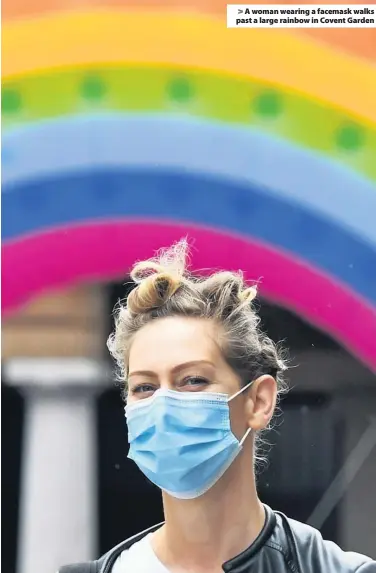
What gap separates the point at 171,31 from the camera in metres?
2.44

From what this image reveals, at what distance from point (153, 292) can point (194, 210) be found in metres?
0.33

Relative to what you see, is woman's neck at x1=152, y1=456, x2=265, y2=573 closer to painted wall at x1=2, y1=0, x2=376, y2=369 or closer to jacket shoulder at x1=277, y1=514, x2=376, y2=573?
jacket shoulder at x1=277, y1=514, x2=376, y2=573

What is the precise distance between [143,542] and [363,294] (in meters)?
1.07

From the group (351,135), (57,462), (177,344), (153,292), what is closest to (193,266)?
(153,292)

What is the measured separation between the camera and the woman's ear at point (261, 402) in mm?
2285

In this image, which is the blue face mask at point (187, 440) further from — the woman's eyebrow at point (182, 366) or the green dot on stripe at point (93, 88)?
the green dot on stripe at point (93, 88)

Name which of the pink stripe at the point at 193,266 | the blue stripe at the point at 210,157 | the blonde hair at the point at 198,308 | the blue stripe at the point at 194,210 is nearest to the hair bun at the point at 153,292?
the blonde hair at the point at 198,308

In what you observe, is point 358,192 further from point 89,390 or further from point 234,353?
point 89,390

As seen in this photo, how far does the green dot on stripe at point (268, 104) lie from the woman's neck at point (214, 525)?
111cm

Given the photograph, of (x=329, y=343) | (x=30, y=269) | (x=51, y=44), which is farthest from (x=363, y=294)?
(x=51, y=44)

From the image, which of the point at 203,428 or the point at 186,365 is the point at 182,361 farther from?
the point at 203,428

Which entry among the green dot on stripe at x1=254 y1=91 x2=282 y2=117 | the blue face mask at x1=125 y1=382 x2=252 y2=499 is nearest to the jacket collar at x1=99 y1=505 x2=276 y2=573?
the blue face mask at x1=125 y1=382 x2=252 y2=499

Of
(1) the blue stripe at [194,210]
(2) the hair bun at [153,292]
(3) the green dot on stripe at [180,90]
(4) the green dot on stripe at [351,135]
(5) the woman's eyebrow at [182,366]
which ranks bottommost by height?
(5) the woman's eyebrow at [182,366]

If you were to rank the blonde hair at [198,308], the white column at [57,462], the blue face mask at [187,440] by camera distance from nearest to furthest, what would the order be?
the blue face mask at [187,440], the blonde hair at [198,308], the white column at [57,462]
